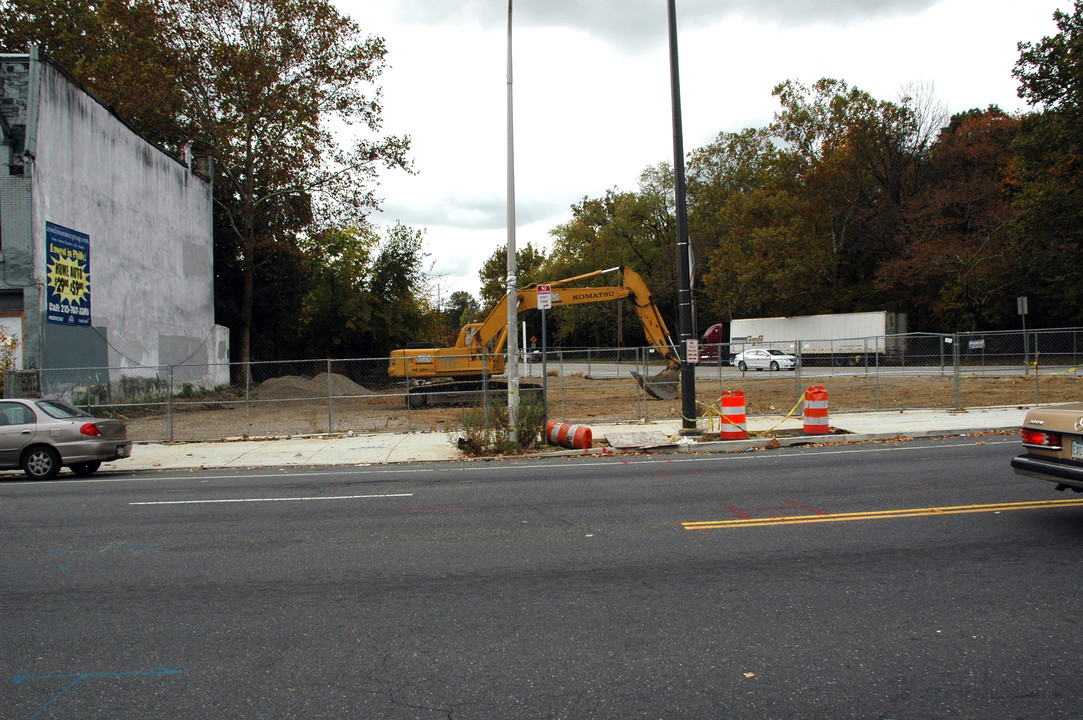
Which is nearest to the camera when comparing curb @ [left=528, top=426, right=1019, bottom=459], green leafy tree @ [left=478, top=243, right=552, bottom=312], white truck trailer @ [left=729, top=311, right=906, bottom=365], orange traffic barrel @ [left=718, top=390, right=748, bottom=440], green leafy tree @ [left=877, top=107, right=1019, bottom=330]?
curb @ [left=528, top=426, right=1019, bottom=459]

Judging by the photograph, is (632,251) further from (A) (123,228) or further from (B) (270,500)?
(B) (270,500)

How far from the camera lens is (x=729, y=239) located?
57.1 meters

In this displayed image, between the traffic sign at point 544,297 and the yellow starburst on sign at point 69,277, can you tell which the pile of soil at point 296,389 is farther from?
the traffic sign at point 544,297

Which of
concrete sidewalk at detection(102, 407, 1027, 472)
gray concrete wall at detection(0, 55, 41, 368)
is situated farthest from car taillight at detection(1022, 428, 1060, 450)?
gray concrete wall at detection(0, 55, 41, 368)

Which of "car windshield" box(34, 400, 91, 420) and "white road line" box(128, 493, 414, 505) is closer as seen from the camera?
"white road line" box(128, 493, 414, 505)

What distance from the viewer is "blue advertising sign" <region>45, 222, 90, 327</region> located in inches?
841

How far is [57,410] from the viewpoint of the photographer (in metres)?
13.5

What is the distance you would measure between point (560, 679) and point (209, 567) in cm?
391

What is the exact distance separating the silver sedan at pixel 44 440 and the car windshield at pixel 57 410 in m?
0.01

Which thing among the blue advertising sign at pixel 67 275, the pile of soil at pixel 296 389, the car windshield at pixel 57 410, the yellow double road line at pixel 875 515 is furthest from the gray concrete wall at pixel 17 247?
the yellow double road line at pixel 875 515

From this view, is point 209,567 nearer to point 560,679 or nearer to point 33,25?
point 560,679

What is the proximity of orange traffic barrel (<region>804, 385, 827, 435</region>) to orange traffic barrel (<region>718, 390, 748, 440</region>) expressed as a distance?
1396mm

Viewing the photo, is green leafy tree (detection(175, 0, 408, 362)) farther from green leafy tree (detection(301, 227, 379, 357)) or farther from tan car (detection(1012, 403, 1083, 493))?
tan car (detection(1012, 403, 1083, 493))

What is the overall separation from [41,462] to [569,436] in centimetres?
948
